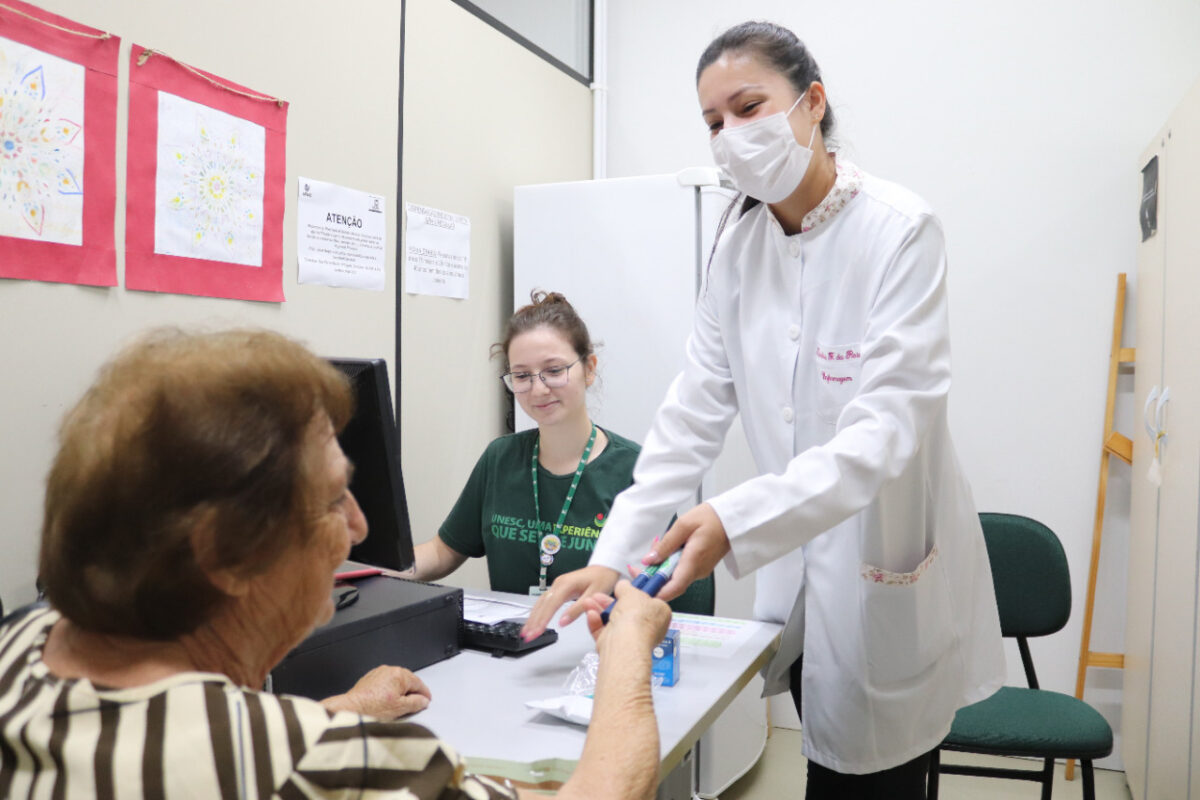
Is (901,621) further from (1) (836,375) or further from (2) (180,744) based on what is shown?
(2) (180,744)

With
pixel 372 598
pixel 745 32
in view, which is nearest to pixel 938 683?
pixel 372 598

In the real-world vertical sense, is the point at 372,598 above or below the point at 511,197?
below

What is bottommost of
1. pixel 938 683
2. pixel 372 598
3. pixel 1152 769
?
pixel 1152 769

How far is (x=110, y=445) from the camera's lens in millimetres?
563

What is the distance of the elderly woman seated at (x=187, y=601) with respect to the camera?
1.74ft

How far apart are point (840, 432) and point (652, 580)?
0.32 meters

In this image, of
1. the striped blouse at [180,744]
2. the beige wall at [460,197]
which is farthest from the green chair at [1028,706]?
the striped blouse at [180,744]

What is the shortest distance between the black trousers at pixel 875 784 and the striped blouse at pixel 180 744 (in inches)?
37.1

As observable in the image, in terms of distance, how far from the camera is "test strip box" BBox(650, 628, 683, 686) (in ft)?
3.89

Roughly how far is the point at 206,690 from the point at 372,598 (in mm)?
771

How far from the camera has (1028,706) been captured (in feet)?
6.30

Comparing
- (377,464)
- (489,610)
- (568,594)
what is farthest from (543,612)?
(489,610)

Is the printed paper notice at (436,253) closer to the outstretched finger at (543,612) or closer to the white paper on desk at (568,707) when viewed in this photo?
the outstretched finger at (543,612)

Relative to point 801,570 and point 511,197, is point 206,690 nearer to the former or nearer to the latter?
point 801,570
